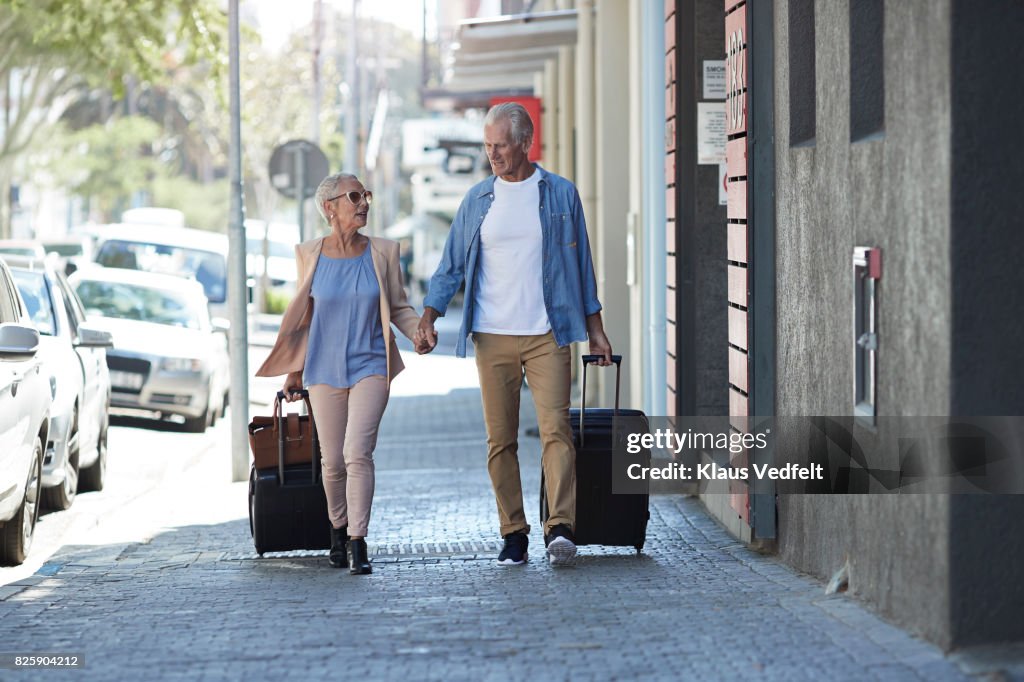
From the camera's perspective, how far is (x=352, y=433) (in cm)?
759

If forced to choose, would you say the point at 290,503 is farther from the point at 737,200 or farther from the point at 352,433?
the point at 737,200

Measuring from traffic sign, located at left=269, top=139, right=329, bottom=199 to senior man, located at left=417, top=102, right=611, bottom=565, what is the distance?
455 inches

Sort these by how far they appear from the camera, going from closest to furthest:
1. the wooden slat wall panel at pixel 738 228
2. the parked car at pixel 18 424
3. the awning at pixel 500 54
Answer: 1. the wooden slat wall panel at pixel 738 228
2. the parked car at pixel 18 424
3. the awning at pixel 500 54

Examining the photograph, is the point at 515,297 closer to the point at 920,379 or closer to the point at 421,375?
the point at 920,379

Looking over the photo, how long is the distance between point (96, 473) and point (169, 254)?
14952 mm

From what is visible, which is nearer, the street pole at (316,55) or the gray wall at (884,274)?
the gray wall at (884,274)

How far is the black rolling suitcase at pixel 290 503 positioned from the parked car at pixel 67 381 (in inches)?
105

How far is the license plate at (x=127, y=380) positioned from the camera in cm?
1756

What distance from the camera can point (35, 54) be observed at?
33.2 meters

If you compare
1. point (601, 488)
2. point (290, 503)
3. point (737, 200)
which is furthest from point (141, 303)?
point (601, 488)

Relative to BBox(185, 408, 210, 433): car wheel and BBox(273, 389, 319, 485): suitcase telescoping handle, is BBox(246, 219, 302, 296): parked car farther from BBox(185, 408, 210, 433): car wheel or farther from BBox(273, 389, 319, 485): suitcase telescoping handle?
BBox(273, 389, 319, 485): suitcase telescoping handle

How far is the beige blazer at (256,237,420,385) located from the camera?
7.60 metres

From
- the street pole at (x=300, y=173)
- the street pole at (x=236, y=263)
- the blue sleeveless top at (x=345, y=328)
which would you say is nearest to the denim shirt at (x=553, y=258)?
the blue sleeveless top at (x=345, y=328)
